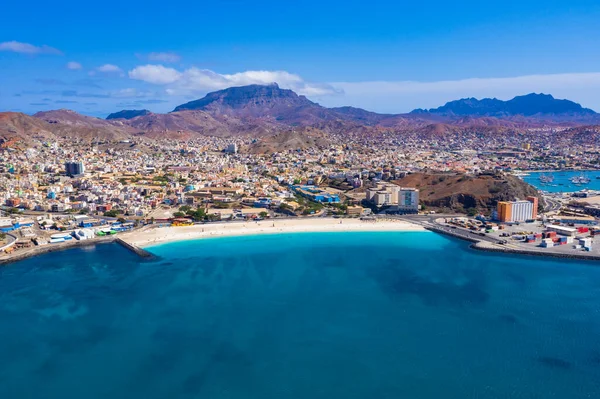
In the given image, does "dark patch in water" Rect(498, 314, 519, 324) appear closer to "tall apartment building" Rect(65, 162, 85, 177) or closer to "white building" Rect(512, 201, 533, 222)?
"white building" Rect(512, 201, 533, 222)

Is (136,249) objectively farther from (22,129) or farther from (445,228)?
(22,129)

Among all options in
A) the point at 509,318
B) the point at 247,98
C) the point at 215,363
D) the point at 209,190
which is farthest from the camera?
the point at 247,98

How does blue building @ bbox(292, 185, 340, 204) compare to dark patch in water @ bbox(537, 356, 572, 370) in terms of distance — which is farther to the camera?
blue building @ bbox(292, 185, 340, 204)

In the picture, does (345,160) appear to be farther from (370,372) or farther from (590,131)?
(590,131)

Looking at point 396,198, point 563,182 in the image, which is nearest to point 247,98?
point 563,182

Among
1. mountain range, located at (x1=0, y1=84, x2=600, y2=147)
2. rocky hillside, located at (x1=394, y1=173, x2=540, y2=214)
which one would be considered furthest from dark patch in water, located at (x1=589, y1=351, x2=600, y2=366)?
mountain range, located at (x1=0, y1=84, x2=600, y2=147)

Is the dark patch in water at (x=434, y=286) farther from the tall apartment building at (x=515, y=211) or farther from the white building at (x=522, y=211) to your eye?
the white building at (x=522, y=211)

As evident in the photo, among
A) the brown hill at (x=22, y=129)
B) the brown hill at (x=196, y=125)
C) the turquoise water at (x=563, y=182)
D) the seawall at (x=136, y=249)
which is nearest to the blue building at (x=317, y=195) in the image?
the seawall at (x=136, y=249)
